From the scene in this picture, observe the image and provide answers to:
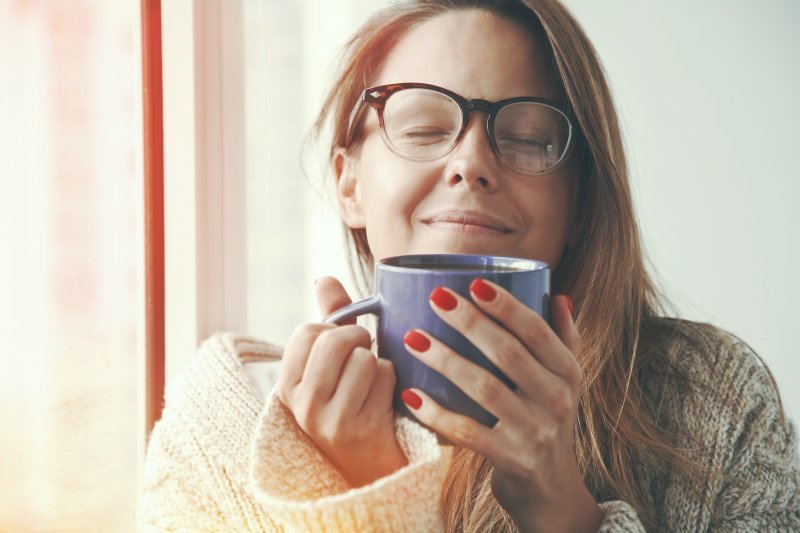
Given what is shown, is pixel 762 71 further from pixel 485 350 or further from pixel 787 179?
pixel 485 350

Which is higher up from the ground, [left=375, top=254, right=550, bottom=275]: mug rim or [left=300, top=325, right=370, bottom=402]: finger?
[left=375, top=254, right=550, bottom=275]: mug rim

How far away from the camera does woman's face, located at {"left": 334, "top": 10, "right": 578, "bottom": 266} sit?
81cm

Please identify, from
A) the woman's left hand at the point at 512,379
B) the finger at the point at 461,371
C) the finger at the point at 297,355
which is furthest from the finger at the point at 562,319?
the finger at the point at 297,355

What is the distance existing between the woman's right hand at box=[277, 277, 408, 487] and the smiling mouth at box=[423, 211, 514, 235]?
283 mm

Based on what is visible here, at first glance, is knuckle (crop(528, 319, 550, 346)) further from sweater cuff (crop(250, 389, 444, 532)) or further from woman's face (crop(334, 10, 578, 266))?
woman's face (crop(334, 10, 578, 266))

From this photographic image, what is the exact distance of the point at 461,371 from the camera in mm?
506

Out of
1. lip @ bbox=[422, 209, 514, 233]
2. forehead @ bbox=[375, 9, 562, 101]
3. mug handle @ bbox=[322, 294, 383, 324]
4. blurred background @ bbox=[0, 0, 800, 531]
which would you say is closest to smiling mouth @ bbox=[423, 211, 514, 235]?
lip @ bbox=[422, 209, 514, 233]

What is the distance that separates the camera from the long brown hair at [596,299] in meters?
0.85

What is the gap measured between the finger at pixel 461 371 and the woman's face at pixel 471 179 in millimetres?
306

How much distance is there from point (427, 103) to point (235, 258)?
0.71 meters

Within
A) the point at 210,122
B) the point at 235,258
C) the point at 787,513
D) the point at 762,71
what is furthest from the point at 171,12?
the point at 787,513

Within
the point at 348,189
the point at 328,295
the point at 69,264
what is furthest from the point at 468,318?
the point at 69,264

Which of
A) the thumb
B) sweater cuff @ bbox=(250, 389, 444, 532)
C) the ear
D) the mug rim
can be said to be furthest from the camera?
the ear

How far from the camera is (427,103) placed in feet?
2.72
